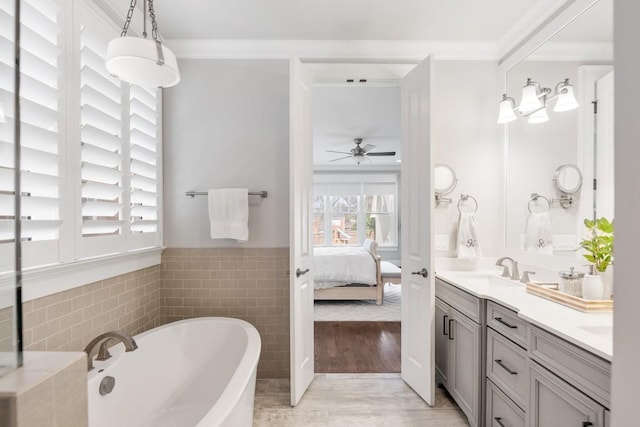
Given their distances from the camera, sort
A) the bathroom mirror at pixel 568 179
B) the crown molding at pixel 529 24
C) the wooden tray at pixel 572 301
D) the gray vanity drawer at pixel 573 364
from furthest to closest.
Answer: the crown molding at pixel 529 24, the bathroom mirror at pixel 568 179, the wooden tray at pixel 572 301, the gray vanity drawer at pixel 573 364

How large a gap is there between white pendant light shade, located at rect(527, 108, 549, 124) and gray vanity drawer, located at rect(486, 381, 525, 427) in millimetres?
1662

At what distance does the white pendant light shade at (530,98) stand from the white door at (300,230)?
151 cm

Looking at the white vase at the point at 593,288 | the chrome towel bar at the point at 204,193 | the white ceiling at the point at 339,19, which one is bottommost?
the white vase at the point at 593,288

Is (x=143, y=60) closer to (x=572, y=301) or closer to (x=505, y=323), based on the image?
(x=505, y=323)

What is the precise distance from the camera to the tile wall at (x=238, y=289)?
8.84ft

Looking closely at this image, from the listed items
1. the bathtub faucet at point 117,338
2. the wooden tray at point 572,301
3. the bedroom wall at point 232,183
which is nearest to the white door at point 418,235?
the wooden tray at point 572,301

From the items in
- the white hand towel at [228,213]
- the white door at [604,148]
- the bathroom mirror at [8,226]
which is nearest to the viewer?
the bathroom mirror at [8,226]

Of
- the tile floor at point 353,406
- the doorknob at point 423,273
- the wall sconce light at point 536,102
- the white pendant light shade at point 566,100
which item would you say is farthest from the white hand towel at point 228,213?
the white pendant light shade at point 566,100

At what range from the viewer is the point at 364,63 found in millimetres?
2746

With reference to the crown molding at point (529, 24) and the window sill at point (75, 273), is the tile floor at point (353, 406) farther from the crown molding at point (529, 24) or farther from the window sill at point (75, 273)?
the crown molding at point (529, 24)

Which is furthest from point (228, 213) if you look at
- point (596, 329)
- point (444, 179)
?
point (596, 329)

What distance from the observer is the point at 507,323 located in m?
1.73

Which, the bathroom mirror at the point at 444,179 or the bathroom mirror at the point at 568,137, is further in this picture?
the bathroom mirror at the point at 444,179

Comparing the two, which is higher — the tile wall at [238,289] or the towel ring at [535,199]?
the towel ring at [535,199]
